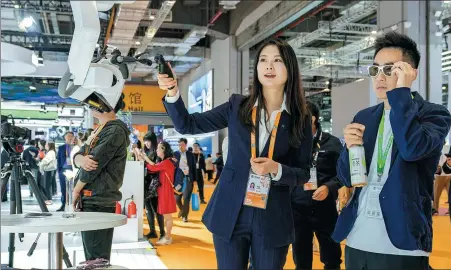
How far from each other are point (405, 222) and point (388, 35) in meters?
0.66

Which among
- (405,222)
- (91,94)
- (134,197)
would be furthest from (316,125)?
(134,197)

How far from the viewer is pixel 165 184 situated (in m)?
6.32

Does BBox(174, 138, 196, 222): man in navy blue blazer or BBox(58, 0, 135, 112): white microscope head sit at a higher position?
BBox(58, 0, 135, 112): white microscope head

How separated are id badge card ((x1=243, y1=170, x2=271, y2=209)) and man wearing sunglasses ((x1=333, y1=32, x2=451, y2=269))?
289mm

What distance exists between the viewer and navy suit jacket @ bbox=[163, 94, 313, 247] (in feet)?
5.67

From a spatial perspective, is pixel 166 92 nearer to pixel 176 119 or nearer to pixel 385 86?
pixel 176 119

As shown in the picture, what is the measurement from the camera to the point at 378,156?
1.69 meters

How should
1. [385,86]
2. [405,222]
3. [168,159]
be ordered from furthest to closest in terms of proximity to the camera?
[168,159] → [385,86] → [405,222]

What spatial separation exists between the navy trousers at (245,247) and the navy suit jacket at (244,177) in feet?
0.07

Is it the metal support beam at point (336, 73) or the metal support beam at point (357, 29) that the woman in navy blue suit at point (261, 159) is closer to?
the metal support beam at point (357, 29)

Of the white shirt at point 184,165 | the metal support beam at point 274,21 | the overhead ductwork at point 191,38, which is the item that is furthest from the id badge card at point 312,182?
the overhead ductwork at point 191,38

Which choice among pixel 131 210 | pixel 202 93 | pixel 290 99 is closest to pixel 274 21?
pixel 202 93

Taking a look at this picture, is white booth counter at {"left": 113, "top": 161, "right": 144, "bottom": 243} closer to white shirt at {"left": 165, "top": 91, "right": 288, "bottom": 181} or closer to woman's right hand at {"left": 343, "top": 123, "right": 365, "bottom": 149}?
white shirt at {"left": 165, "top": 91, "right": 288, "bottom": 181}

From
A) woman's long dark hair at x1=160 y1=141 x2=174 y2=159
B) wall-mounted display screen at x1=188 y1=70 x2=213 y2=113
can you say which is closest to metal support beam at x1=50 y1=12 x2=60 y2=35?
wall-mounted display screen at x1=188 y1=70 x2=213 y2=113
